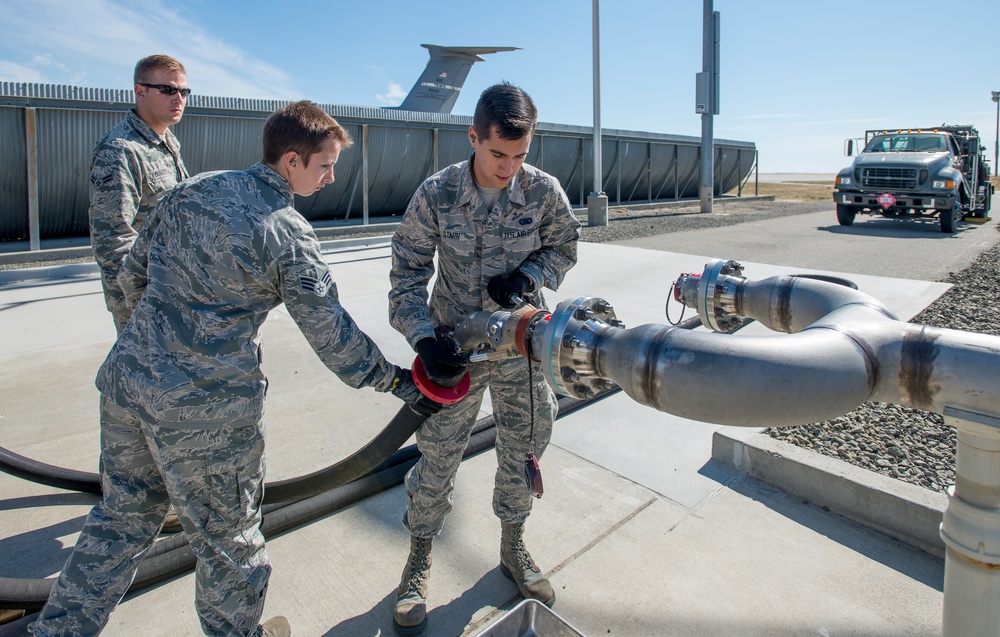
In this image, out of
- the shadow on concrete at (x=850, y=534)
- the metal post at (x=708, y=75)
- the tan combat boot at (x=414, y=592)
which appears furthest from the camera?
the metal post at (x=708, y=75)

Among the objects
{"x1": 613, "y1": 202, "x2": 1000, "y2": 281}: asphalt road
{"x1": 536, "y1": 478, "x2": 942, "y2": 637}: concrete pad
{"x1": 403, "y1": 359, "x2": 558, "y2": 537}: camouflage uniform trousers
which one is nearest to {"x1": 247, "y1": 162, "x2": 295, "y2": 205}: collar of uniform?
{"x1": 403, "y1": 359, "x2": 558, "y2": 537}: camouflage uniform trousers

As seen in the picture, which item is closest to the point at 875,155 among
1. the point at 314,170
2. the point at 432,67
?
the point at 432,67

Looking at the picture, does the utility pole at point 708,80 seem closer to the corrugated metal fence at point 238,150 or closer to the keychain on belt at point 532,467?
the corrugated metal fence at point 238,150

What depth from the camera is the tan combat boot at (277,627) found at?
2.10 m

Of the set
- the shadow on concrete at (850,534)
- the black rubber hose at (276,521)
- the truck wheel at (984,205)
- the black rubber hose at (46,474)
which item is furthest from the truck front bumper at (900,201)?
the black rubber hose at (46,474)

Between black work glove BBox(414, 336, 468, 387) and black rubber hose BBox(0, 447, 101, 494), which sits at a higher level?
black work glove BBox(414, 336, 468, 387)

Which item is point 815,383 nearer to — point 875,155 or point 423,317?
point 423,317

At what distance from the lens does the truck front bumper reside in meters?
13.7

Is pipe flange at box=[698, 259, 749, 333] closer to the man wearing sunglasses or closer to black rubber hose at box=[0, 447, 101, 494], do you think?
the man wearing sunglasses

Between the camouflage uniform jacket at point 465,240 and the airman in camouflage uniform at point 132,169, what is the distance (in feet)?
4.25

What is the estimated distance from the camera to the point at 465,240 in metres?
2.36

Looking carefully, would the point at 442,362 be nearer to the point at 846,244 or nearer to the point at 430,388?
the point at 430,388

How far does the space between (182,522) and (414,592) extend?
2.79 feet

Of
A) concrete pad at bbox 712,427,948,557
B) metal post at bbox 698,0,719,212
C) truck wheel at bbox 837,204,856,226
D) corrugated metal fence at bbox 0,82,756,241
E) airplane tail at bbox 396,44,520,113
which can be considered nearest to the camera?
concrete pad at bbox 712,427,948,557
